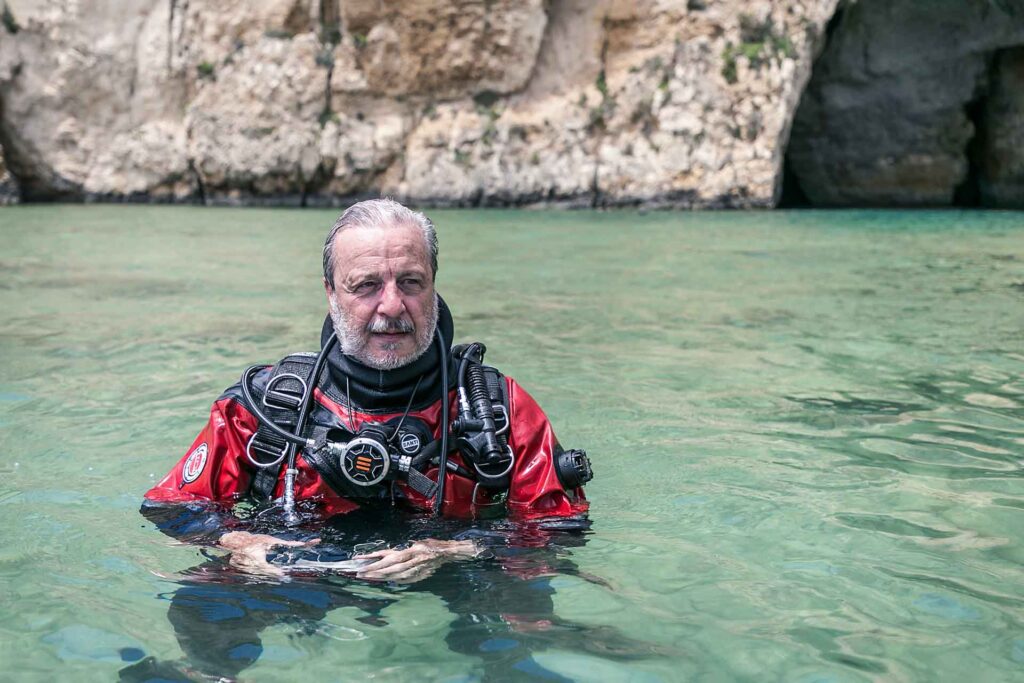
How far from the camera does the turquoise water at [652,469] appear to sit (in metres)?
2.52

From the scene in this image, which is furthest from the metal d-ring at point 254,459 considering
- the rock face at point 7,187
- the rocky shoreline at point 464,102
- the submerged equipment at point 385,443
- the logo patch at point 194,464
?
the rock face at point 7,187

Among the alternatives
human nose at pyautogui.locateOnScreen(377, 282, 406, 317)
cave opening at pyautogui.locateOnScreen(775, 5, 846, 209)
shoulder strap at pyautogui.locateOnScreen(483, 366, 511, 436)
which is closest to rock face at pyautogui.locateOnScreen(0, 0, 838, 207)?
cave opening at pyautogui.locateOnScreen(775, 5, 846, 209)

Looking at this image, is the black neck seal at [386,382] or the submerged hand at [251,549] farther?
the black neck seal at [386,382]

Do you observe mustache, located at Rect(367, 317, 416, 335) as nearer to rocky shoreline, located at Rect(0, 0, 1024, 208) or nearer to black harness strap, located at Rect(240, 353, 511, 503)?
black harness strap, located at Rect(240, 353, 511, 503)

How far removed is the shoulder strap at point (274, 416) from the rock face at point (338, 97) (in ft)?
75.2

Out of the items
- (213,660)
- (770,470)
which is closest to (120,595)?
(213,660)

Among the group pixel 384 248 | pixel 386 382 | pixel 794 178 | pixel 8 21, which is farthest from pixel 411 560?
pixel 8 21

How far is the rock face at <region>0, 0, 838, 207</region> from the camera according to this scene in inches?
1030

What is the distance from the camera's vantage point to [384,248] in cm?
278

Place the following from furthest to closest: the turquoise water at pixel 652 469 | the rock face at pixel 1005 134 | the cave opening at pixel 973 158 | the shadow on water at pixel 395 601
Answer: the cave opening at pixel 973 158
the rock face at pixel 1005 134
the turquoise water at pixel 652 469
the shadow on water at pixel 395 601

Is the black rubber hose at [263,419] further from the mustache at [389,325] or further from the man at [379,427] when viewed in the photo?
the mustache at [389,325]

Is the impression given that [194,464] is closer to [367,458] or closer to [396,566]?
[367,458]

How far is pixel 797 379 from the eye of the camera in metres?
5.91

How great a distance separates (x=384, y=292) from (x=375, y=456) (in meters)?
0.43
